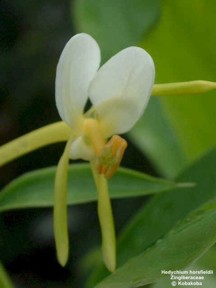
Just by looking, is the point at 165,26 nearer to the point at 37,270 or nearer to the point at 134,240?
the point at 134,240

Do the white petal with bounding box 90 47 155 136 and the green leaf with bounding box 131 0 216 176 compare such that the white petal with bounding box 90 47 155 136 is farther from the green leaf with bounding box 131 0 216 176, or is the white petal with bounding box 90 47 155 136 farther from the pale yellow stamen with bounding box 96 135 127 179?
the green leaf with bounding box 131 0 216 176

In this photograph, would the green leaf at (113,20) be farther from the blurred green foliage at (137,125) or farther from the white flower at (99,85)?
the white flower at (99,85)

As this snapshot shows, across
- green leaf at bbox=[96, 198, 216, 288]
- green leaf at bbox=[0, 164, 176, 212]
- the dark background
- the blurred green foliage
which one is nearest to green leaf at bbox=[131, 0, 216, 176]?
the blurred green foliage

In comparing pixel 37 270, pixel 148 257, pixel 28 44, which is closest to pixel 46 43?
pixel 28 44

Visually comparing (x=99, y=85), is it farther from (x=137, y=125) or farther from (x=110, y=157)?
(x=137, y=125)

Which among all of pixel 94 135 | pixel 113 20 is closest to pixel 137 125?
pixel 113 20

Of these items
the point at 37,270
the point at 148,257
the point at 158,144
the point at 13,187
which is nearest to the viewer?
the point at 148,257

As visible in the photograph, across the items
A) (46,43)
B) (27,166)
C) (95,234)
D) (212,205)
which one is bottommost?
(95,234)
